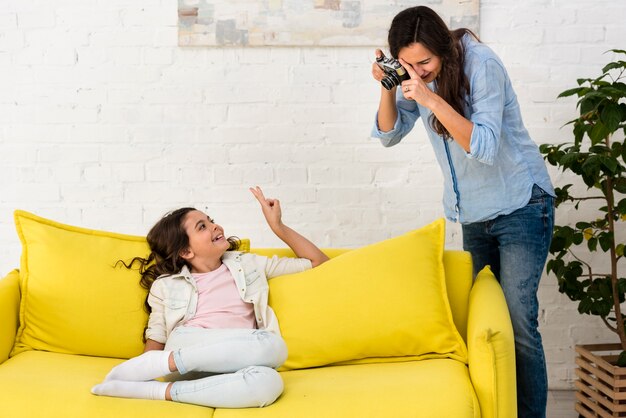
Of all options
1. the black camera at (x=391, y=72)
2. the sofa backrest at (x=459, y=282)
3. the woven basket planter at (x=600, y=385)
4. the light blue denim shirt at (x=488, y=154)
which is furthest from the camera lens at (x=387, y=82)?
the woven basket planter at (x=600, y=385)

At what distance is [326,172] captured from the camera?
337 cm

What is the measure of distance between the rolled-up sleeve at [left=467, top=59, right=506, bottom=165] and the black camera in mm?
205

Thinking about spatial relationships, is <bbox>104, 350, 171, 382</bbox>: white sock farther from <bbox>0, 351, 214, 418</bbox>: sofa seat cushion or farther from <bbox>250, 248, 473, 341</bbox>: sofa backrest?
<bbox>250, 248, 473, 341</bbox>: sofa backrest

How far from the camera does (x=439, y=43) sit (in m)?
2.32

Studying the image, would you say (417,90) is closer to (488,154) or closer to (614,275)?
(488,154)

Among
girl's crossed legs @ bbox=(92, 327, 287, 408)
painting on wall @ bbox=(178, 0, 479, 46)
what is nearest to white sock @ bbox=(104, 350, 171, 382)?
girl's crossed legs @ bbox=(92, 327, 287, 408)

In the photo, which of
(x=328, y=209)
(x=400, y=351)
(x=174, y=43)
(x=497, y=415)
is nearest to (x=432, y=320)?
(x=400, y=351)

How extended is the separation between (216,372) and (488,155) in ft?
3.17

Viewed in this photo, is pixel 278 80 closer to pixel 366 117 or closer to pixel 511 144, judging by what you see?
pixel 366 117

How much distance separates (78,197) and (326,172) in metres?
1.05

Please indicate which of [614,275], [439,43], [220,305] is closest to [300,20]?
[439,43]

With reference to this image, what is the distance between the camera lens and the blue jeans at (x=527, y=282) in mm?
2416

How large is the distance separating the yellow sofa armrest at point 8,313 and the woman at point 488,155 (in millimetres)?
1326

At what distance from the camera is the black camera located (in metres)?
2.39
